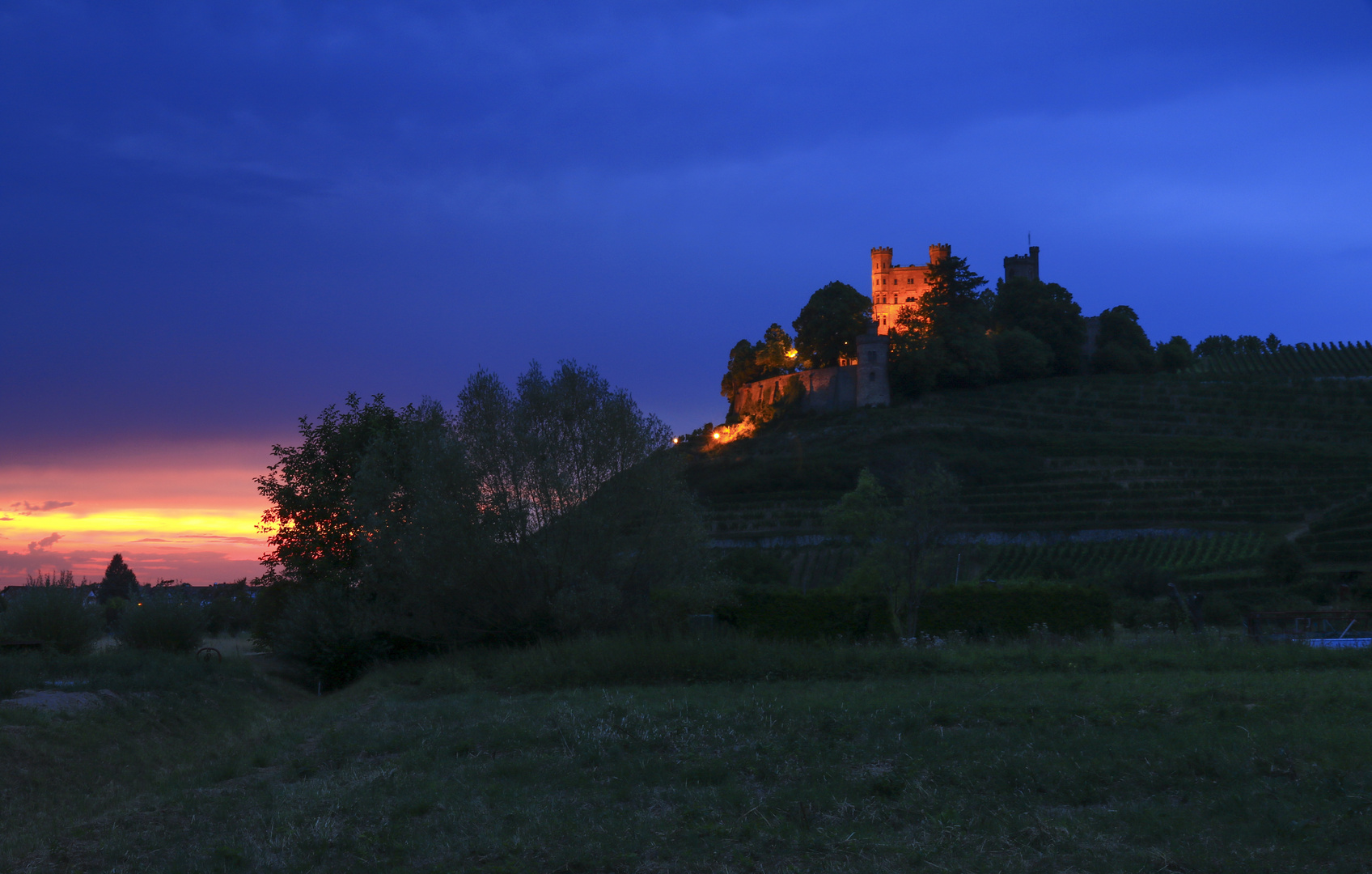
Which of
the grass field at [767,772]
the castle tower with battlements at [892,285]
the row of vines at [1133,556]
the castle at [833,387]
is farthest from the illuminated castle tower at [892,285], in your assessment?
the grass field at [767,772]

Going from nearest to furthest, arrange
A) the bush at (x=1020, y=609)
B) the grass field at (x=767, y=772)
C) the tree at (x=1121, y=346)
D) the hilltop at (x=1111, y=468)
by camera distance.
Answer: the grass field at (x=767, y=772)
the bush at (x=1020, y=609)
the hilltop at (x=1111, y=468)
the tree at (x=1121, y=346)

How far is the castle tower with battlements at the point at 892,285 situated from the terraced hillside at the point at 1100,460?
113ft

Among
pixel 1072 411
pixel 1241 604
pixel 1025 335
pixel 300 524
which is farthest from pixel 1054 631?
pixel 1025 335

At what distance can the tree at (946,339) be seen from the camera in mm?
103188

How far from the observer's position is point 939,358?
103m

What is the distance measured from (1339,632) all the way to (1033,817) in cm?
1519

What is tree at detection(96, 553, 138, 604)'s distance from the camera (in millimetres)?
57394

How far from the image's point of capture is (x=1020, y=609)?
22438mm

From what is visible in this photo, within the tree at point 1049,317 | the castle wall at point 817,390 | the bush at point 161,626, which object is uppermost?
the tree at point 1049,317

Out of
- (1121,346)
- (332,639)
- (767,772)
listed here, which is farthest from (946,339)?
(767,772)

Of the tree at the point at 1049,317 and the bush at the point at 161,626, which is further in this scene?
the tree at the point at 1049,317

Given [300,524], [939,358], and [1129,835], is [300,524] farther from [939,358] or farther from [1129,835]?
[939,358]

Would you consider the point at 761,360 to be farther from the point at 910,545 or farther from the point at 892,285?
the point at 910,545

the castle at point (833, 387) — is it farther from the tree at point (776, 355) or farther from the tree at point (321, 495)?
the tree at point (321, 495)
